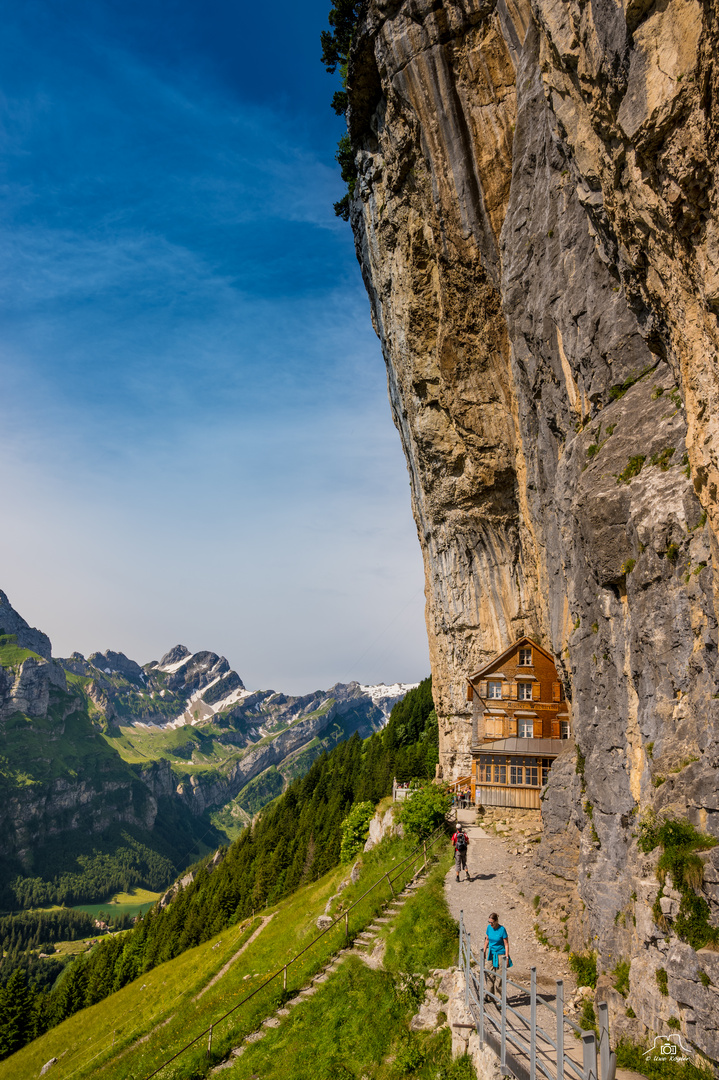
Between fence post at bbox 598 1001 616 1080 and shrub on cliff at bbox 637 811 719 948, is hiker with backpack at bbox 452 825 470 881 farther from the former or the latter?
fence post at bbox 598 1001 616 1080

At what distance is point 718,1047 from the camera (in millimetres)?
9977

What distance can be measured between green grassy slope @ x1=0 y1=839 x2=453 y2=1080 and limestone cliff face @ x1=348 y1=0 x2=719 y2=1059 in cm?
1037

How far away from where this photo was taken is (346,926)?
23.7 metres

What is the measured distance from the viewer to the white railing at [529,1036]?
844 cm

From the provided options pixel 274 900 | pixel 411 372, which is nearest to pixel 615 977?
pixel 411 372

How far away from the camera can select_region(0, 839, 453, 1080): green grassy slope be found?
21469mm

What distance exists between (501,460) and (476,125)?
62.4 ft

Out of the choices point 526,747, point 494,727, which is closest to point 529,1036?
point 526,747

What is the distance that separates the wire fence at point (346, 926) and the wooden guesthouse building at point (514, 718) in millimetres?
4489

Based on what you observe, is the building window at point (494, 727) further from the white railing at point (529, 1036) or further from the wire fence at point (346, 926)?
the white railing at point (529, 1036)

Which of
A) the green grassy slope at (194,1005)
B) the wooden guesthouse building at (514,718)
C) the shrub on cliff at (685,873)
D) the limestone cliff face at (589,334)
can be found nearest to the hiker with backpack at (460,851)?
the green grassy slope at (194,1005)

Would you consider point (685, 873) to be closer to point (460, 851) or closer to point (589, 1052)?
point (589, 1052)

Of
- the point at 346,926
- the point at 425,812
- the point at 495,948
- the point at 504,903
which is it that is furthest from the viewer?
the point at 425,812

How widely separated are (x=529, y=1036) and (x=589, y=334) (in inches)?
Answer: 745
